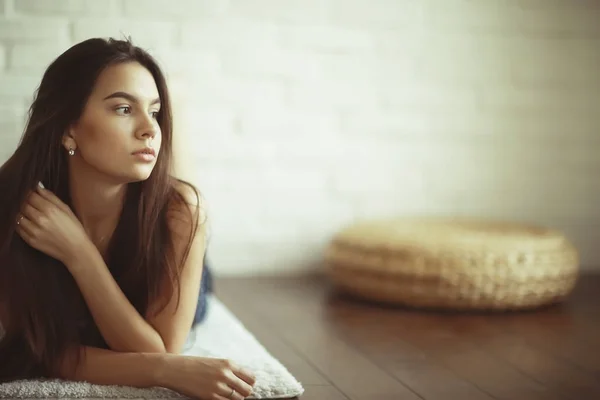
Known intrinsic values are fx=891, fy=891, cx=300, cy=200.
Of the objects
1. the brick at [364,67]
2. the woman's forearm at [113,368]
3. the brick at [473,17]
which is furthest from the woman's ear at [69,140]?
the brick at [473,17]

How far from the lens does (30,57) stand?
2578 mm

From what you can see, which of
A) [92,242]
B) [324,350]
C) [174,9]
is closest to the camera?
[92,242]

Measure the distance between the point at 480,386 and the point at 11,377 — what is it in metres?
0.85

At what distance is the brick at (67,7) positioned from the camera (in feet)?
8.41

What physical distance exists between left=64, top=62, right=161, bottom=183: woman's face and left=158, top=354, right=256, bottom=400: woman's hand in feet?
1.06

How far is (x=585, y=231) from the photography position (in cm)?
309

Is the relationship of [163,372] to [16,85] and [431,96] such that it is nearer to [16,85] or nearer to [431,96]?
[16,85]

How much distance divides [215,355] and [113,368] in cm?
31

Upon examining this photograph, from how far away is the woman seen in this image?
148 centimetres

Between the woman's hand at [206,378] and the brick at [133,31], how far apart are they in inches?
51.9

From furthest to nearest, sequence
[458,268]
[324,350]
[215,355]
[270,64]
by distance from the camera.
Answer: [270,64] → [458,268] → [324,350] → [215,355]

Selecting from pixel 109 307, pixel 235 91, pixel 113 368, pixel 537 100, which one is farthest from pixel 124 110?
pixel 537 100

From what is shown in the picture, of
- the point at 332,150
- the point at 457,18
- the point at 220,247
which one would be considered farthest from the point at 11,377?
the point at 457,18

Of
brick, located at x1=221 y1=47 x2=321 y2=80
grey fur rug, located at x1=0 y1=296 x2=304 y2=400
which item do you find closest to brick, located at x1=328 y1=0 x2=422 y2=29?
brick, located at x1=221 y1=47 x2=321 y2=80
